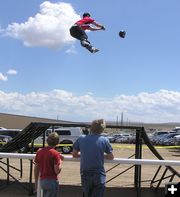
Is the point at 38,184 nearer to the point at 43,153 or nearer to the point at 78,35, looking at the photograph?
the point at 43,153

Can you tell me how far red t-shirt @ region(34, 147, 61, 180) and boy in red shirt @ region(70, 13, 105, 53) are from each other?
567cm

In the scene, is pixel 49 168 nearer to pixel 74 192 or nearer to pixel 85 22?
pixel 74 192

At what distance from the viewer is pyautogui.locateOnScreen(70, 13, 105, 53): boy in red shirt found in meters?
12.0

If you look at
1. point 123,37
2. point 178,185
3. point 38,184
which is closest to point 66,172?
point 123,37

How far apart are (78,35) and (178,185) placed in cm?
826

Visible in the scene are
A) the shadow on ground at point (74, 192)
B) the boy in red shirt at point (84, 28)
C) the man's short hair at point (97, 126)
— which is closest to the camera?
the man's short hair at point (97, 126)

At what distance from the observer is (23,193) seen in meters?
11.1

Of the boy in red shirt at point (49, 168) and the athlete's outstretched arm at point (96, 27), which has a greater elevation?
the athlete's outstretched arm at point (96, 27)

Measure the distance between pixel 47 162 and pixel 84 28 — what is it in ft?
20.5

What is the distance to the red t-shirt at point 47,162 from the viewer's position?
6.55m

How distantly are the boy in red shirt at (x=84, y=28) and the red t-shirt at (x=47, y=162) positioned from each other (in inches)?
223

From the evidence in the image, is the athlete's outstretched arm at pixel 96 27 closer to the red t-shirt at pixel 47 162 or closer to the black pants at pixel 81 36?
the black pants at pixel 81 36

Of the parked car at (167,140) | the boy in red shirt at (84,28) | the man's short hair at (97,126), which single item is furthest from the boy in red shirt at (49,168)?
the parked car at (167,140)

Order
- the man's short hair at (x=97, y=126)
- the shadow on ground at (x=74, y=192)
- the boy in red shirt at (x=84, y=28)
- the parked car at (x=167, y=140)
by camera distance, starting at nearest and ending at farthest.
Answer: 1. the man's short hair at (x=97, y=126)
2. the shadow on ground at (x=74, y=192)
3. the boy in red shirt at (x=84, y=28)
4. the parked car at (x=167, y=140)
